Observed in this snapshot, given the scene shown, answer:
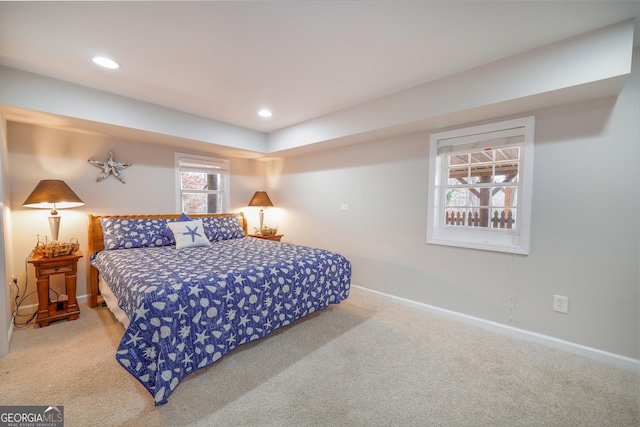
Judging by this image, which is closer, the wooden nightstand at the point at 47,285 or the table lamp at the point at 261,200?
the wooden nightstand at the point at 47,285

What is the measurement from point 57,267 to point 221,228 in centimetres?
169

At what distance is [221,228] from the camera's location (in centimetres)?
375

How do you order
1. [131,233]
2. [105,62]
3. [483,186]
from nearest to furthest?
[105,62], [483,186], [131,233]

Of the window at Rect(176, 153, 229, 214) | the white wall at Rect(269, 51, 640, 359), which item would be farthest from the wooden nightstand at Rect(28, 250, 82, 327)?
the white wall at Rect(269, 51, 640, 359)

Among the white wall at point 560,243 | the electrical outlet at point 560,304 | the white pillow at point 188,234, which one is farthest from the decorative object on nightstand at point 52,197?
the electrical outlet at point 560,304

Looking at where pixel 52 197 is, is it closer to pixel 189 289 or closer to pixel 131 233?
pixel 131 233

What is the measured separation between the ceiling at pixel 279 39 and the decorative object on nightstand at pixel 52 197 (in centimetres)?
106

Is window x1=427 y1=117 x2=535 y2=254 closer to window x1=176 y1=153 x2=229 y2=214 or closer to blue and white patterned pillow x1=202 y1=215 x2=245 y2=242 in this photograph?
blue and white patterned pillow x1=202 y1=215 x2=245 y2=242

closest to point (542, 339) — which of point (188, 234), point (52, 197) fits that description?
point (188, 234)

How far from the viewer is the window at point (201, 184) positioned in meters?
3.96

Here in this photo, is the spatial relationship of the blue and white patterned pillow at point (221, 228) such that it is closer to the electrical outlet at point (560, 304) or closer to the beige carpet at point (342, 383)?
the beige carpet at point (342, 383)

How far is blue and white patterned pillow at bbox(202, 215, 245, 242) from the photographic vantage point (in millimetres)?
3611

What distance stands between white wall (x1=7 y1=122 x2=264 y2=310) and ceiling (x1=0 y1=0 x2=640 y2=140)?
90cm

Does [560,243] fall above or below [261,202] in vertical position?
below
